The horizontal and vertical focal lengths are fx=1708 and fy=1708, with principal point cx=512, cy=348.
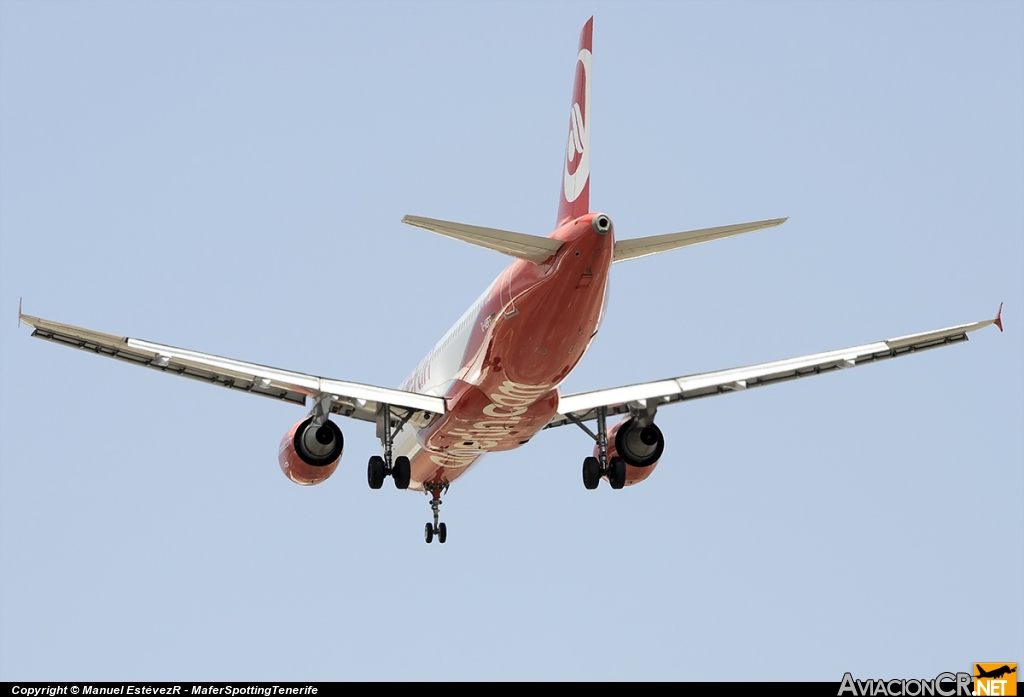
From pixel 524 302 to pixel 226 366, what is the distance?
291 inches

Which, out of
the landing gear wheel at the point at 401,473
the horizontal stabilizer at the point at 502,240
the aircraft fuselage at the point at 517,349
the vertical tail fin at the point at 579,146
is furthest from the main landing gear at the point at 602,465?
the horizontal stabilizer at the point at 502,240

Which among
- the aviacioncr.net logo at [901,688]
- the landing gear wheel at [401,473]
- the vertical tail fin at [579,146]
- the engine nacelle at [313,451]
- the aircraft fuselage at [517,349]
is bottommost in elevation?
Result: the aviacioncr.net logo at [901,688]

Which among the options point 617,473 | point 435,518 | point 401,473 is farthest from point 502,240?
point 435,518

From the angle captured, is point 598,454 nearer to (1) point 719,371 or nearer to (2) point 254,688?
(1) point 719,371

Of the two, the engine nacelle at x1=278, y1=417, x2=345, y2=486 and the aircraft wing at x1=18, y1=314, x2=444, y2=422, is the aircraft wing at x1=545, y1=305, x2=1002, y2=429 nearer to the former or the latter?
the aircraft wing at x1=18, y1=314, x2=444, y2=422

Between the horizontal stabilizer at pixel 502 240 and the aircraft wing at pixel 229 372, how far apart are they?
6.49 m

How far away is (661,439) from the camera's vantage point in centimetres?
4206

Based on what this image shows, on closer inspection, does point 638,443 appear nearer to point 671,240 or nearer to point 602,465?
point 602,465

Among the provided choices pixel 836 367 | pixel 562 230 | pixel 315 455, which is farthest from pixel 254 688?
pixel 836 367

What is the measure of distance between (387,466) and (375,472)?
328 mm

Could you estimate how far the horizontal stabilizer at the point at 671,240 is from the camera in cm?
3373

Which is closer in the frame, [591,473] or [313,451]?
[313,451]

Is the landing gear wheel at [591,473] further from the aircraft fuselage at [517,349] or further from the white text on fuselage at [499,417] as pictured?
the white text on fuselage at [499,417]

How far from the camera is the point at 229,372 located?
38906 millimetres
